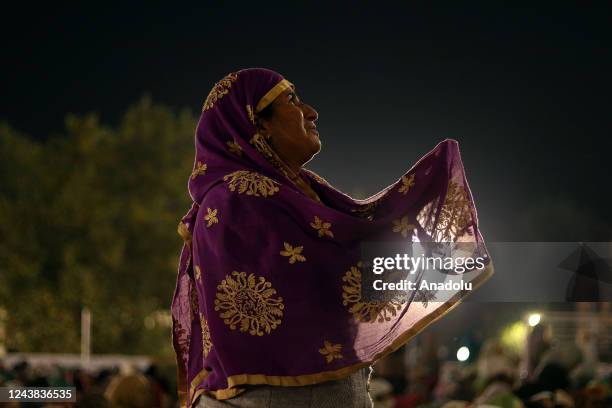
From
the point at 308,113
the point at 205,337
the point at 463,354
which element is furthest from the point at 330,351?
the point at 463,354

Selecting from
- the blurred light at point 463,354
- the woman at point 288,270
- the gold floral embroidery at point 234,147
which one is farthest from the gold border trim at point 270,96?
the blurred light at point 463,354

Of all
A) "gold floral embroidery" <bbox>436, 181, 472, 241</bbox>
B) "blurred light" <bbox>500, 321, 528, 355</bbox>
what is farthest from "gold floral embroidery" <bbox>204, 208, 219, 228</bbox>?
"blurred light" <bbox>500, 321, 528, 355</bbox>

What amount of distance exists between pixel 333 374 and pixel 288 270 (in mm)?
309

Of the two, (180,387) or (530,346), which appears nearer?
(180,387)

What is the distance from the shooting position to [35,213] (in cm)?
3122

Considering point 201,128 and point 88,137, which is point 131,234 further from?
point 201,128

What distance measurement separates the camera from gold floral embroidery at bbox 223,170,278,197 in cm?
278

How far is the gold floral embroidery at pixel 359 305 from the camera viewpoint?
107 inches

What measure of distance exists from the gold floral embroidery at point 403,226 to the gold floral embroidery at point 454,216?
0.09 m

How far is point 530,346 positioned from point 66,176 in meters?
27.8

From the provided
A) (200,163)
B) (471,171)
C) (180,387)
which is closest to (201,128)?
(200,163)

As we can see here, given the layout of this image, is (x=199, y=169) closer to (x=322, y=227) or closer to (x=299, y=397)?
(x=322, y=227)

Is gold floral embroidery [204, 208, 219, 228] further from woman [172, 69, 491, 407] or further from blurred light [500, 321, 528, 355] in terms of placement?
blurred light [500, 321, 528, 355]

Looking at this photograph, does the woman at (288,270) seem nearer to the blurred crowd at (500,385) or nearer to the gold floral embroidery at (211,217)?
the gold floral embroidery at (211,217)
